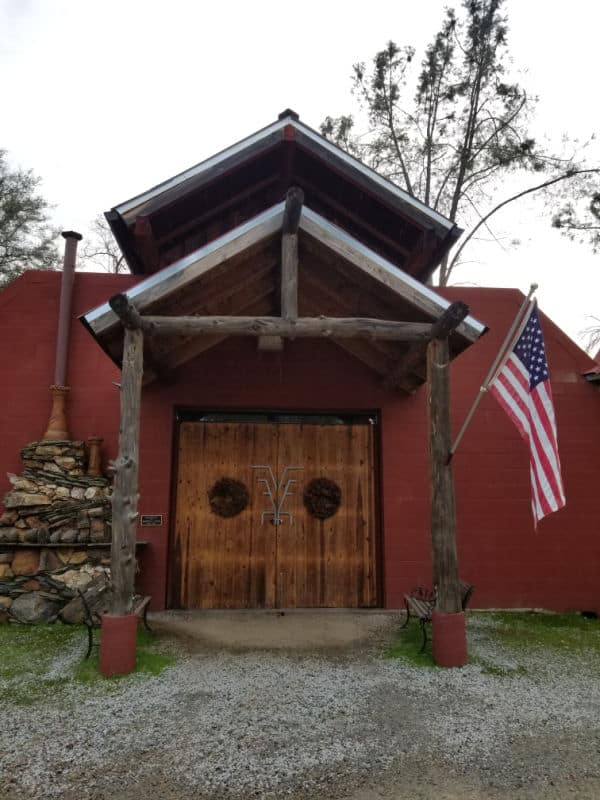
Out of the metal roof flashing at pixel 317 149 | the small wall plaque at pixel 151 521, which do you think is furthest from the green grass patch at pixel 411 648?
the metal roof flashing at pixel 317 149

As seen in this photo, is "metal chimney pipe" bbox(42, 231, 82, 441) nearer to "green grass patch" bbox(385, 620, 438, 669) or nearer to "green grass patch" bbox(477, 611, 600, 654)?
"green grass patch" bbox(385, 620, 438, 669)

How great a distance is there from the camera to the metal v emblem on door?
24.7ft

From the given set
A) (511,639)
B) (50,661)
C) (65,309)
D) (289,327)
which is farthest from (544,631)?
(65,309)

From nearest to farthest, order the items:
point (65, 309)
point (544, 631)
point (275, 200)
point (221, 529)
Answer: point (544, 631)
point (221, 529)
point (65, 309)
point (275, 200)

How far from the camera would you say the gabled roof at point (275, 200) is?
6973 millimetres

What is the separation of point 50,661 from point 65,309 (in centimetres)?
468

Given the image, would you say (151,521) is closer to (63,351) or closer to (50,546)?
(50,546)

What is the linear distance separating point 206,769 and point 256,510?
4.27 metres

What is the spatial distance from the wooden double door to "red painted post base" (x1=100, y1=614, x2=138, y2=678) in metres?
2.42

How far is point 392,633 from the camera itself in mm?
6281

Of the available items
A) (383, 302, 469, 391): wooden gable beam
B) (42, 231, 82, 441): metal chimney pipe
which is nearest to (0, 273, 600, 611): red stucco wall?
(42, 231, 82, 441): metal chimney pipe

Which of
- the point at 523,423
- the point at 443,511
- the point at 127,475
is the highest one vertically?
the point at 523,423

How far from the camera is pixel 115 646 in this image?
480 centimetres

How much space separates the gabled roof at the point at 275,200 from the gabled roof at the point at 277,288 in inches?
60.9
